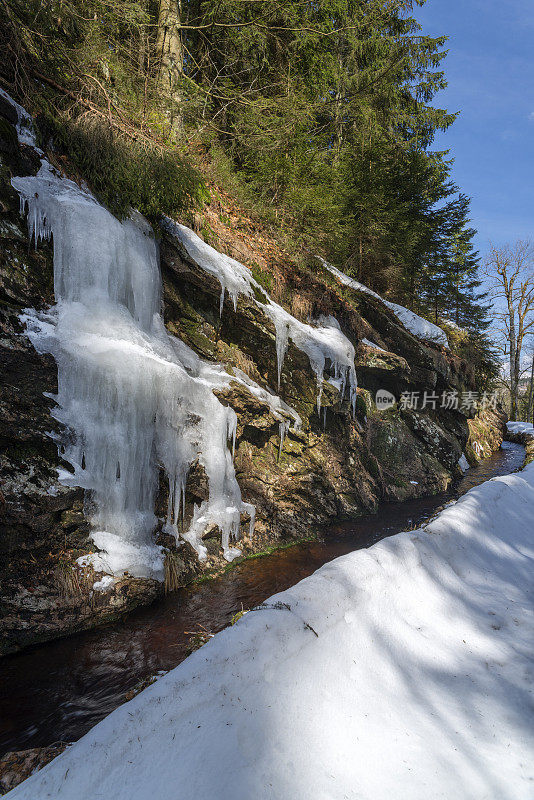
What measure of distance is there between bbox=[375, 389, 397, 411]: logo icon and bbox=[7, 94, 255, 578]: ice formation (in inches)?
234

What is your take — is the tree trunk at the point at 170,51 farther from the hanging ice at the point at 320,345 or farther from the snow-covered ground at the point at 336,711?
the snow-covered ground at the point at 336,711

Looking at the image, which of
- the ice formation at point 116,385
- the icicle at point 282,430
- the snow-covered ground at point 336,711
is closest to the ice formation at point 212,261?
the ice formation at point 116,385

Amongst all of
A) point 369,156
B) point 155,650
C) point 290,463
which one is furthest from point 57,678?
point 369,156

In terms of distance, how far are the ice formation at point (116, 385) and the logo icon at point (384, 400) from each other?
594cm

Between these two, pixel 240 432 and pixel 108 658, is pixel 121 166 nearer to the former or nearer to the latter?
pixel 240 432

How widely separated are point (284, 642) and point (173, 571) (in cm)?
315

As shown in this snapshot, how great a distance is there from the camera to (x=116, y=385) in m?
4.52

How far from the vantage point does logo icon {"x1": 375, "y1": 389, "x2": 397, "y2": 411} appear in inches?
399

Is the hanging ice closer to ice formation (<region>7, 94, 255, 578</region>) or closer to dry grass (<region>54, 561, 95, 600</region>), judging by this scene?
ice formation (<region>7, 94, 255, 578</region>)

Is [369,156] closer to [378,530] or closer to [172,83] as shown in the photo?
[172,83]

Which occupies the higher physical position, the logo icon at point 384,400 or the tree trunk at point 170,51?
the tree trunk at point 170,51

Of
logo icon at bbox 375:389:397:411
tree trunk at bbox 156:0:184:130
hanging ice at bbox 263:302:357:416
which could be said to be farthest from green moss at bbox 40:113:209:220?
logo icon at bbox 375:389:397:411

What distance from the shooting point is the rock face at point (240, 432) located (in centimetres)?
382

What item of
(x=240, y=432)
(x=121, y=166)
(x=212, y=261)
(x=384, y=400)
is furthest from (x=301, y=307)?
(x=121, y=166)
